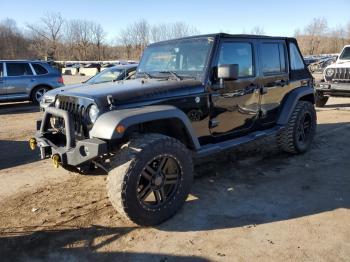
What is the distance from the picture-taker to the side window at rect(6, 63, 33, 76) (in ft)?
42.9

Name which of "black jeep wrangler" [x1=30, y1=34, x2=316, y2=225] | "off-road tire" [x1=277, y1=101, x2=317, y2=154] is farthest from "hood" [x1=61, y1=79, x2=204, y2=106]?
"off-road tire" [x1=277, y1=101, x2=317, y2=154]

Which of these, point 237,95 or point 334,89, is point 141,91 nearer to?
point 237,95

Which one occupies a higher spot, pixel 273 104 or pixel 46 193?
pixel 273 104

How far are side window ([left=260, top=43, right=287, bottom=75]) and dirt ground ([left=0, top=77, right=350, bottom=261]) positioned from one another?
1.48 meters

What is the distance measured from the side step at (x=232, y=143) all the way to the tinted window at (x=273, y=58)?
897 millimetres

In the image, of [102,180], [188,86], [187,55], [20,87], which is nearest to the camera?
[188,86]

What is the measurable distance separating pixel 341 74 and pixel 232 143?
24.7 ft

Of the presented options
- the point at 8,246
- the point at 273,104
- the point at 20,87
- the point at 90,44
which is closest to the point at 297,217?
the point at 273,104

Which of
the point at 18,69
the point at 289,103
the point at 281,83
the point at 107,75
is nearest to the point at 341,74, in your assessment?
the point at 289,103

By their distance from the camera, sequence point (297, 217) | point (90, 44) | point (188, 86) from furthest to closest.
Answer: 1. point (90, 44)
2. point (188, 86)
3. point (297, 217)

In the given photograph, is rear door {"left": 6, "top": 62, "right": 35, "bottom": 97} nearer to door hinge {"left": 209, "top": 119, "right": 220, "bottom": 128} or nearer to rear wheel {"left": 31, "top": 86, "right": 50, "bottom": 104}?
rear wheel {"left": 31, "top": 86, "right": 50, "bottom": 104}

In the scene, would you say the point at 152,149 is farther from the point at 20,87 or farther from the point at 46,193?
the point at 20,87

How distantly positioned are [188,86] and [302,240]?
209cm

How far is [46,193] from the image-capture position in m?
4.96
